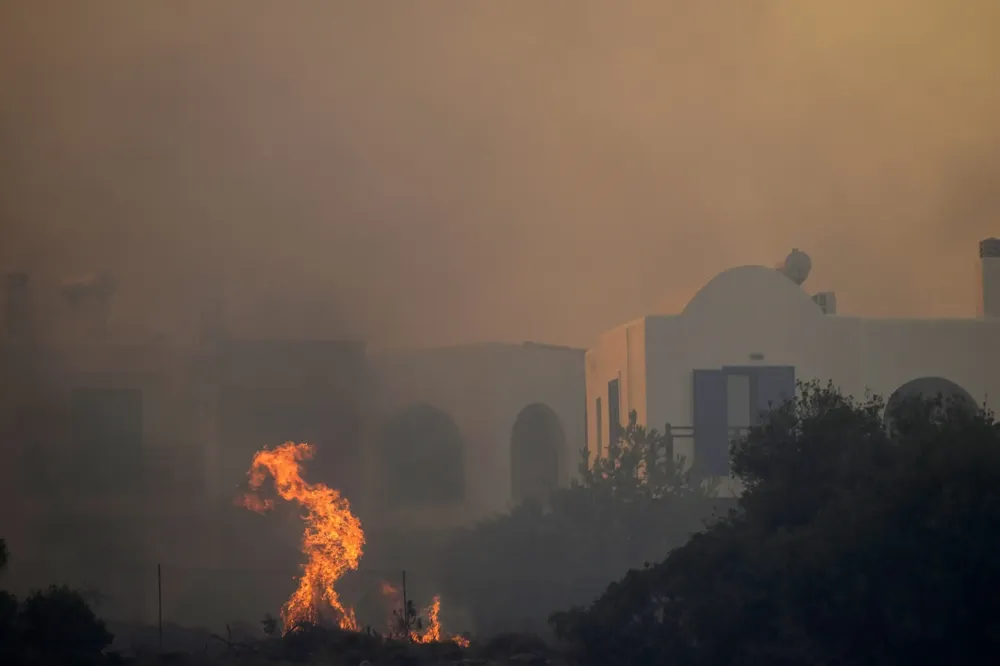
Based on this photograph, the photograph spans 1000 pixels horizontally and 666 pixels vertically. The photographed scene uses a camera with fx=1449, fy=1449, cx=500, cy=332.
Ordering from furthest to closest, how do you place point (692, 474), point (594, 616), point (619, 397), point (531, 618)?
point (619, 397)
point (692, 474)
point (531, 618)
point (594, 616)

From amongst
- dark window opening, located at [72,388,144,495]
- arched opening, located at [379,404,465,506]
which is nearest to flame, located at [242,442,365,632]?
arched opening, located at [379,404,465,506]

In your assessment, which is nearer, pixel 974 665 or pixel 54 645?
pixel 974 665

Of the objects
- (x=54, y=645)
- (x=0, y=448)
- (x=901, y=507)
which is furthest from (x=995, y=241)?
(x=0, y=448)

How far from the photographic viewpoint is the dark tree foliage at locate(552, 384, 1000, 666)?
19.8 m

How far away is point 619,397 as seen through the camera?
3728 cm

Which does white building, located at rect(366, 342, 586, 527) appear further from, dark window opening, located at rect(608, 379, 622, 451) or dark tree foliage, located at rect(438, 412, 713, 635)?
dark tree foliage, located at rect(438, 412, 713, 635)

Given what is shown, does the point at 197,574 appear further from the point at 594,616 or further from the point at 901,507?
the point at 901,507

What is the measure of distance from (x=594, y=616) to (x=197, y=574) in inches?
619

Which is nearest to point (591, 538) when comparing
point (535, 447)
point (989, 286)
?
point (535, 447)

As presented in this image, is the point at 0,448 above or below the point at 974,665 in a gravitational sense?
above

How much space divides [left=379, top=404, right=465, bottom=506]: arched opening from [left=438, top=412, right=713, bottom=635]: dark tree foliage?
645 centimetres

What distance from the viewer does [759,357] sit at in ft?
115

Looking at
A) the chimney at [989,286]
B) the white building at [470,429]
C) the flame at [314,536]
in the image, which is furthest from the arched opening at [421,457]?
the chimney at [989,286]

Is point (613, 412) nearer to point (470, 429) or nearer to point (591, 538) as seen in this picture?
point (470, 429)
